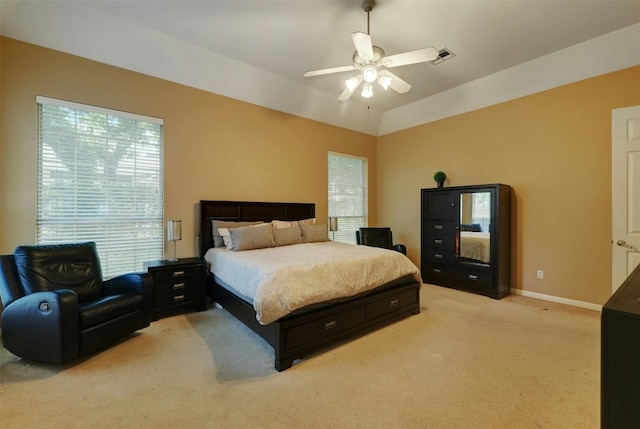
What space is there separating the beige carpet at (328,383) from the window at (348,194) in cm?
303

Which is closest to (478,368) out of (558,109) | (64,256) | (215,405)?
(215,405)

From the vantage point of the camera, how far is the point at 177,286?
3.38m

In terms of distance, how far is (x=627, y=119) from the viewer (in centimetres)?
327

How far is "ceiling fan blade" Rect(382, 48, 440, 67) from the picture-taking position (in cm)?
250

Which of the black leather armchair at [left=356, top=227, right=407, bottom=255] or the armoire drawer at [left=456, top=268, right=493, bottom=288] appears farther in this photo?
the black leather armchair at [left=356, top=227, right=407, bottom=255]

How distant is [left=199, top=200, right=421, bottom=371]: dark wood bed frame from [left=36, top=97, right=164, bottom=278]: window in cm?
74

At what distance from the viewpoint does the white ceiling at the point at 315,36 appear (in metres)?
2.81

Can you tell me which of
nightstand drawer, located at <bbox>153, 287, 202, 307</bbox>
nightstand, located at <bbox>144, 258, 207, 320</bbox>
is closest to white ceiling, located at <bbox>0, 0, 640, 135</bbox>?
nightstand, located at <bbox>144, 258, 207, 320</bbox>

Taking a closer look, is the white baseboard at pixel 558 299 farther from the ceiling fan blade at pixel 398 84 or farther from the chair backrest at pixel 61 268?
the chair backrest at pixel 61 268

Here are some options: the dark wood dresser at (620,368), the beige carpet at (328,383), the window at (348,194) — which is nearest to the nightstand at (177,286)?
the beige carpet at (328,383)

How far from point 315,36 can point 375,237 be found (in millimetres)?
3514

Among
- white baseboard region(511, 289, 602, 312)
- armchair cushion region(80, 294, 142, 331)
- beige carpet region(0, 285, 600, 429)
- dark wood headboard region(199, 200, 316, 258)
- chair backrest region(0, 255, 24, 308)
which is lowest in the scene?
beige carpet region(0, 285, 600, 429)

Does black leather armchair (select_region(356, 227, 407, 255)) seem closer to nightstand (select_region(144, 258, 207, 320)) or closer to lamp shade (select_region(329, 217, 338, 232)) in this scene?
lamp shade (select_region(329, 217, 338, 232))

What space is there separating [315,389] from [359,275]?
1.12 meters
